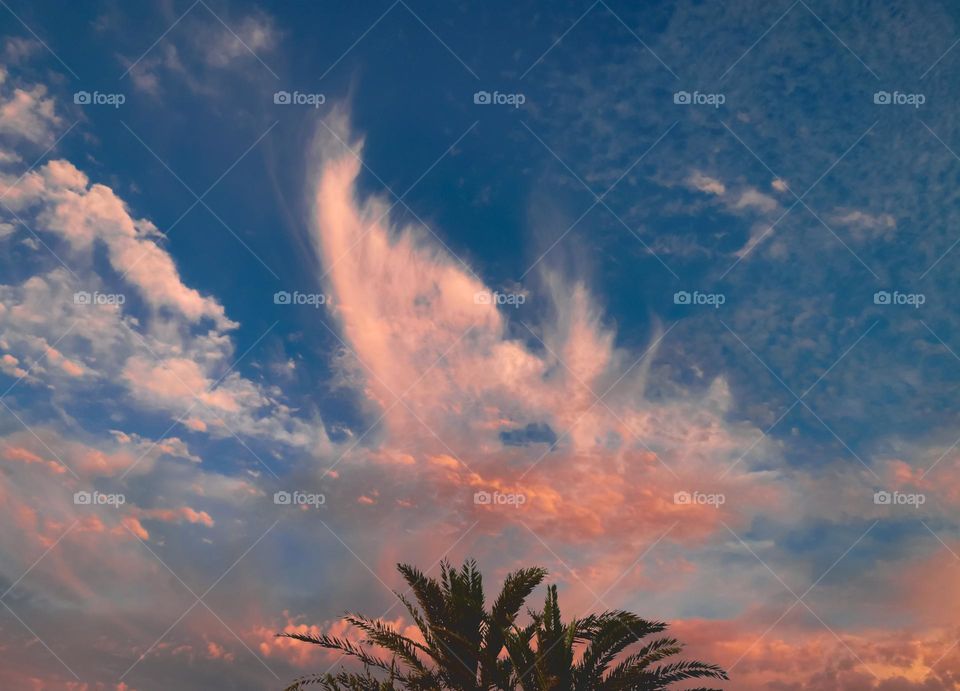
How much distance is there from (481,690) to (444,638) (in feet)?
5.04

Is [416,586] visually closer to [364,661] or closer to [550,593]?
[364,661]

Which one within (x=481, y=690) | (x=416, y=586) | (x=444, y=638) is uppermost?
(x=416, y=586)

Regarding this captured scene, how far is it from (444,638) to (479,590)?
148 cm

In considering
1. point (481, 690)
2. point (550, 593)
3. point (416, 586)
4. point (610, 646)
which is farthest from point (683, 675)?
point (416, 586)

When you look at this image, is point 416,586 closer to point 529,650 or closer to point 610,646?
point 529,650

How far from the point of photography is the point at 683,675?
19750 millimetres

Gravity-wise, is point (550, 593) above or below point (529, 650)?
above

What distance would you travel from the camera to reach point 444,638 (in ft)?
64.9

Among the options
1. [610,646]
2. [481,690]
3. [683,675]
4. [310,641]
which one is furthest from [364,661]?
[683,675]

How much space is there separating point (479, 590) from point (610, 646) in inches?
141

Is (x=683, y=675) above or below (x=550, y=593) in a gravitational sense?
below

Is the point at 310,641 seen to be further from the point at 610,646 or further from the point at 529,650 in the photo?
the point at 610,646

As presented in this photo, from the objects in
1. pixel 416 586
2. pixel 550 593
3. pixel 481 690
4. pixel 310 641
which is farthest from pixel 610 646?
pixel 310 641

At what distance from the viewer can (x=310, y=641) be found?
1939 cm
